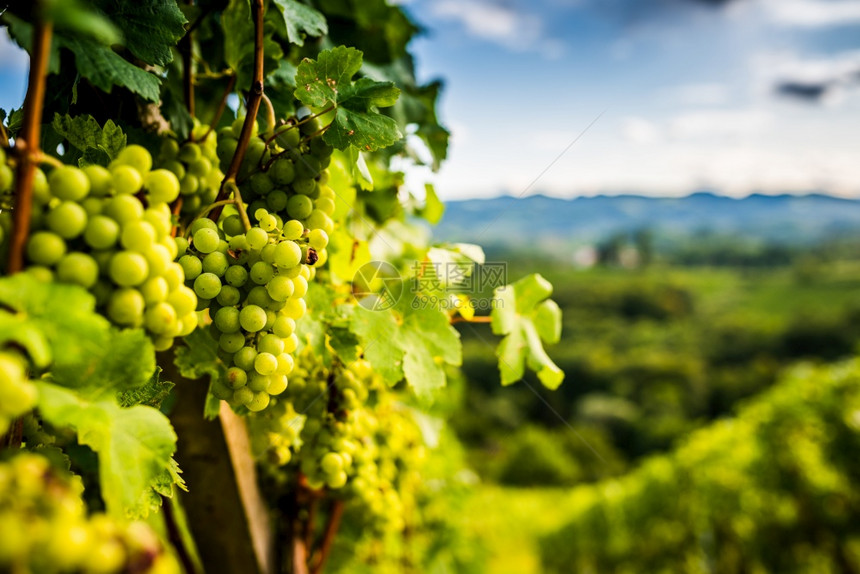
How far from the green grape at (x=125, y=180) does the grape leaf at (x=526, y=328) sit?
3.08 ft

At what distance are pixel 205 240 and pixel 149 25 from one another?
0.41 meters

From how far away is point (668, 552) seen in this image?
8719 millimetres

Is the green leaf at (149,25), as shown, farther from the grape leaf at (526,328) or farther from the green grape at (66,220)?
the grape leaf at (526,328)

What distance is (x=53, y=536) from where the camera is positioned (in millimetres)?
386

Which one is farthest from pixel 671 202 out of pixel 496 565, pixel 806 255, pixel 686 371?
pixel 496 565

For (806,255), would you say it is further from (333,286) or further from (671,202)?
(333,286)

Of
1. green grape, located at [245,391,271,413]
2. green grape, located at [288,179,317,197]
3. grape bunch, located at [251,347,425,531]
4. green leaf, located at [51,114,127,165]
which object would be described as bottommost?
grape bunch, located at [251,347,425,531]

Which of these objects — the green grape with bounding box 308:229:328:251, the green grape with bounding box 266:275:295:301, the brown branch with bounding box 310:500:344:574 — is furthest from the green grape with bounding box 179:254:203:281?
the brown branch with bounding box 310:500:344:574

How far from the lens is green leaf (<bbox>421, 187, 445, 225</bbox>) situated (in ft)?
5.94

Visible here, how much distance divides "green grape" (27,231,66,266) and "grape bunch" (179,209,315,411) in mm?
238

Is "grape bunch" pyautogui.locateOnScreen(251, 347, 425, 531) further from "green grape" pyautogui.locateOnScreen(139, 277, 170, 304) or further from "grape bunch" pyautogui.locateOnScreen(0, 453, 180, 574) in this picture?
A: "grape bunch" pyautogui.locateOnScreen(0, 453, 180, 574)

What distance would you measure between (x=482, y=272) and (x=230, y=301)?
1101mm

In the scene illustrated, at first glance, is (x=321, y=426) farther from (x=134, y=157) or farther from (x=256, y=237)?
(x=134, y=157)

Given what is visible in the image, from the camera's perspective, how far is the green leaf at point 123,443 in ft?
1.82
